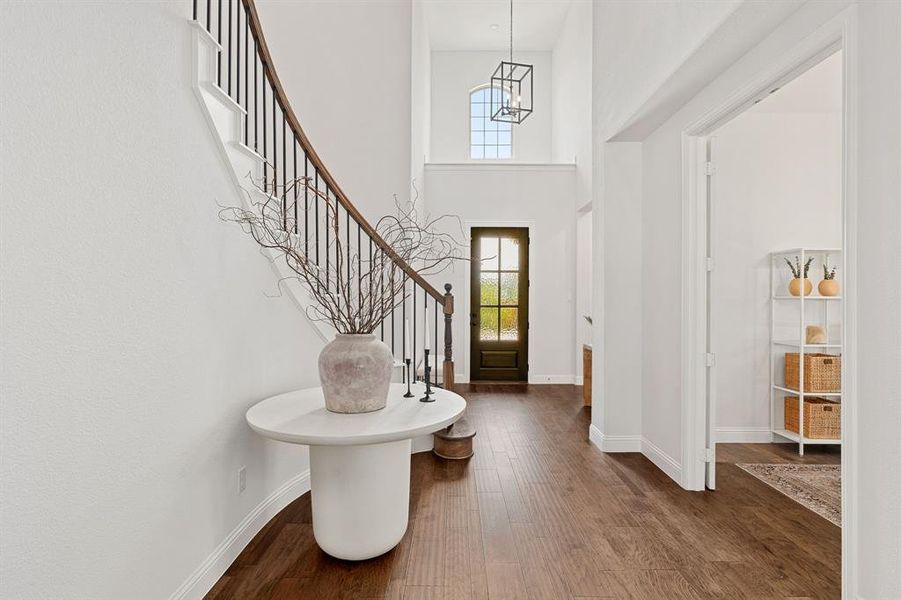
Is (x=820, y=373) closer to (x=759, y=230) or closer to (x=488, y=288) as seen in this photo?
(x=759, y=230)

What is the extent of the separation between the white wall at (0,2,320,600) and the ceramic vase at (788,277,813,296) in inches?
158

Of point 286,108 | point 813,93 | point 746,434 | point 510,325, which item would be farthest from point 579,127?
point 286,108

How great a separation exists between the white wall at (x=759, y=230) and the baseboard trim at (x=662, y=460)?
79 centimetres

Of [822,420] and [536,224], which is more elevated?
[536,224]

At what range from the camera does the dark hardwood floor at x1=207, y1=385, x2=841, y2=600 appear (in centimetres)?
197

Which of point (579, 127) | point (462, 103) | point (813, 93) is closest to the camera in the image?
point (813, 93)

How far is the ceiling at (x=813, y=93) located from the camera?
339 cm

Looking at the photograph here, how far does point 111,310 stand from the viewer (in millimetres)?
1392

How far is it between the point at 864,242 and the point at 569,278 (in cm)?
516

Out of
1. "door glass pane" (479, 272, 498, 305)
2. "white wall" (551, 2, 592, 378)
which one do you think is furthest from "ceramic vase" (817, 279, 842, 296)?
"door glass pane" (479, 272, 498, 305)

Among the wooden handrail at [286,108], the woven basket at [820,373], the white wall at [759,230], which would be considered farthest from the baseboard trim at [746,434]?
the wooden handrail at [286,108]

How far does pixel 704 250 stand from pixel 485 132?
6.31m

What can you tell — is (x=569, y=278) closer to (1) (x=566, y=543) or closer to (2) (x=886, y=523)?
(1) (x=566, y=543)

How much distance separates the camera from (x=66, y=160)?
4.02ft
